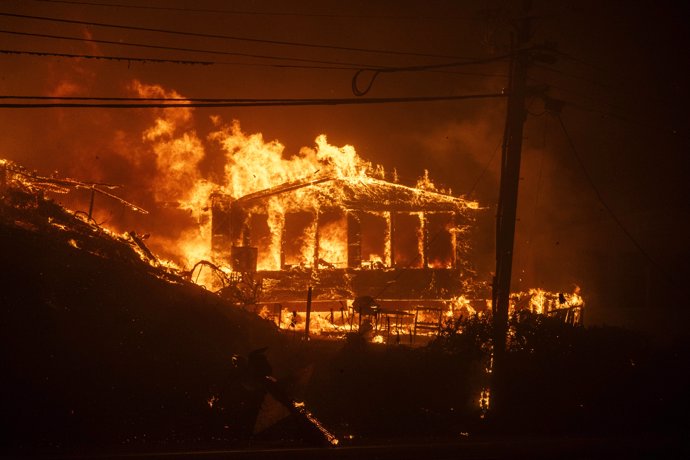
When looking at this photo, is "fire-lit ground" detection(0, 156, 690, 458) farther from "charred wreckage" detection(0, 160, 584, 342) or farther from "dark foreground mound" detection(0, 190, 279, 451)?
"charred wreckage" detection(0, 160, 584, 342)

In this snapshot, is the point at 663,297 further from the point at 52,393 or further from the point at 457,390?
the point at 52,393

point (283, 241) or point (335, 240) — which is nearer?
point (283, 241)

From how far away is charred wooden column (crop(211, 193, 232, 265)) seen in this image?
86.5 ft

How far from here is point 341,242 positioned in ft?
91.7

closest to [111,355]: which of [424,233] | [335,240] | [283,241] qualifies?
[283,241]

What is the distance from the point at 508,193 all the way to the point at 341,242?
624 inches

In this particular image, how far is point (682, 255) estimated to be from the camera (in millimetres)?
28484

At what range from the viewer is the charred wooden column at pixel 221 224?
26.4 meters

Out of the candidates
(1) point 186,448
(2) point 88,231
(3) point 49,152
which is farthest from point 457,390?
(3) point 49,152

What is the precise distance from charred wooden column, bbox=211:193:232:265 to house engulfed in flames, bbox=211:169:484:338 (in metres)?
0.04

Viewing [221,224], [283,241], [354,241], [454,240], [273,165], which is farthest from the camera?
[273,165]

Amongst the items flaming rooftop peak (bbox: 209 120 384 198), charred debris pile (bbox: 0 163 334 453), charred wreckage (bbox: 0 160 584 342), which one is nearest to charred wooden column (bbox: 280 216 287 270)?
charred wreckage (bbox: 0 160 584 342)

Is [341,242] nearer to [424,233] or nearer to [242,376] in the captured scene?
[424,233]

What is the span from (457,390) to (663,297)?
19.6 metres
